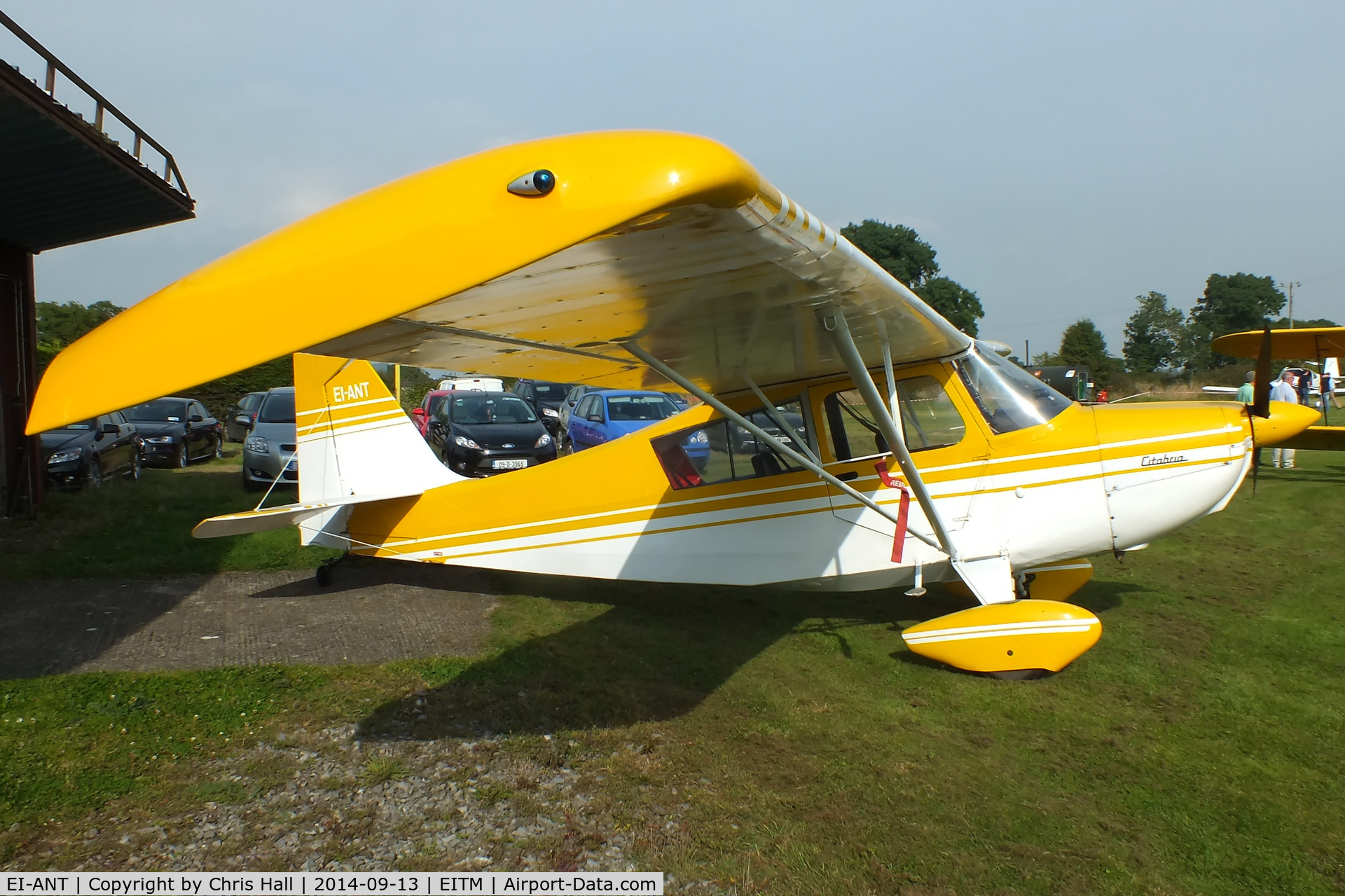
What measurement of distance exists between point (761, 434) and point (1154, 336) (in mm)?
84779

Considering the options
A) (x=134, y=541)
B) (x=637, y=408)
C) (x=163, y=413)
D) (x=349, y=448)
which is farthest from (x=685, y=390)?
(x=163, y=413)

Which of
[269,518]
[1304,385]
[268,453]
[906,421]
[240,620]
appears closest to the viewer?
[269,518]

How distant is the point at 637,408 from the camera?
14.7 metres

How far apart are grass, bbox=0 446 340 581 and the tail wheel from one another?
9.8 inches

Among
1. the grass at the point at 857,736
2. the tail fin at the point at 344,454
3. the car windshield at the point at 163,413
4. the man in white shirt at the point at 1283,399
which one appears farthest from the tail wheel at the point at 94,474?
the man in white shirt at the point at 1283,399

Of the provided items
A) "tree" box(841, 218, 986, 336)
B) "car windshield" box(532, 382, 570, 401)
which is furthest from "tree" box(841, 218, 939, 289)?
"car windshield" box(532, 382, 570, 401)

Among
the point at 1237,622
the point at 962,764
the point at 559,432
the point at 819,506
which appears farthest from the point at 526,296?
the point at 559,432

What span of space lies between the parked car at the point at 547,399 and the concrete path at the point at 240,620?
1354cm

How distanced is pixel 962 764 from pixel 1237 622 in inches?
129

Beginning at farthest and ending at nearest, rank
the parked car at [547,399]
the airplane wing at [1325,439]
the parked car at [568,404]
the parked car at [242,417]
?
the parked car at [547,399] < the parked car at [568,404] < the parked car at [242,417] < the airplane wing at [1325,439]

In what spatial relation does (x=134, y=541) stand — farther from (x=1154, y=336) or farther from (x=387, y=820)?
(x=1154, y=336)

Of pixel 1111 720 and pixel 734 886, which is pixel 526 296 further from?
pixel 1111 720

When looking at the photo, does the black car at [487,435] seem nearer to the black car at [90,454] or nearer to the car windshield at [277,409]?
the car windshield at [277,409]

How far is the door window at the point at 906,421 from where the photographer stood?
5.02 m
